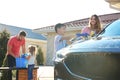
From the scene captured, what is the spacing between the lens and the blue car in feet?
14.5

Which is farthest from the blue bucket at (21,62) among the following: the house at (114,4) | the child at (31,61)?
the house at (114,4)

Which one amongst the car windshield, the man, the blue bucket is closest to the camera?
the car windshield

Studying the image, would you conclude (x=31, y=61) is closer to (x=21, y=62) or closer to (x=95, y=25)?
(x=21, y=62)

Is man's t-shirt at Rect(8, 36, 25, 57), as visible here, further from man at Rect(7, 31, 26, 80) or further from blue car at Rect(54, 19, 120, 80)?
blue car at Rect(54, 19, 120, 80)

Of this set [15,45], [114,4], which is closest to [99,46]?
[15,45]

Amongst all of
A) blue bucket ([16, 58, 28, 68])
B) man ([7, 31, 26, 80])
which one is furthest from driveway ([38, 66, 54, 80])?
blue bucket ([16, 58, 28, 68])

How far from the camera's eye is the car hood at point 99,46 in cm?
448

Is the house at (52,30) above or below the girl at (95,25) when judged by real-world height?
above

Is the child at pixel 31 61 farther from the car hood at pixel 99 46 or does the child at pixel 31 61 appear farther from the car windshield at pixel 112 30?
the car hood at pixel 99 46

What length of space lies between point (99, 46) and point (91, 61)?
209 mm

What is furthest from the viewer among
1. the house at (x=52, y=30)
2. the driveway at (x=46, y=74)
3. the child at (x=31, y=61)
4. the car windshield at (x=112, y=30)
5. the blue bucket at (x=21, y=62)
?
the house at (x=52, y=30)

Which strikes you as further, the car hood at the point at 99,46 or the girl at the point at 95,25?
the girl at the point at 95,25

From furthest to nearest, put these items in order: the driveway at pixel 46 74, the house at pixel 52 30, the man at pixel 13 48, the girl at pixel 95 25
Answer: the house at pixel 52 30
the driveway at pixel 46 74
the man at pixel 13 48
the girl at pixel 95 25

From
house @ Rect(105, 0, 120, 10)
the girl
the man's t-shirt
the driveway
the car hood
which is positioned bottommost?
the driveway
